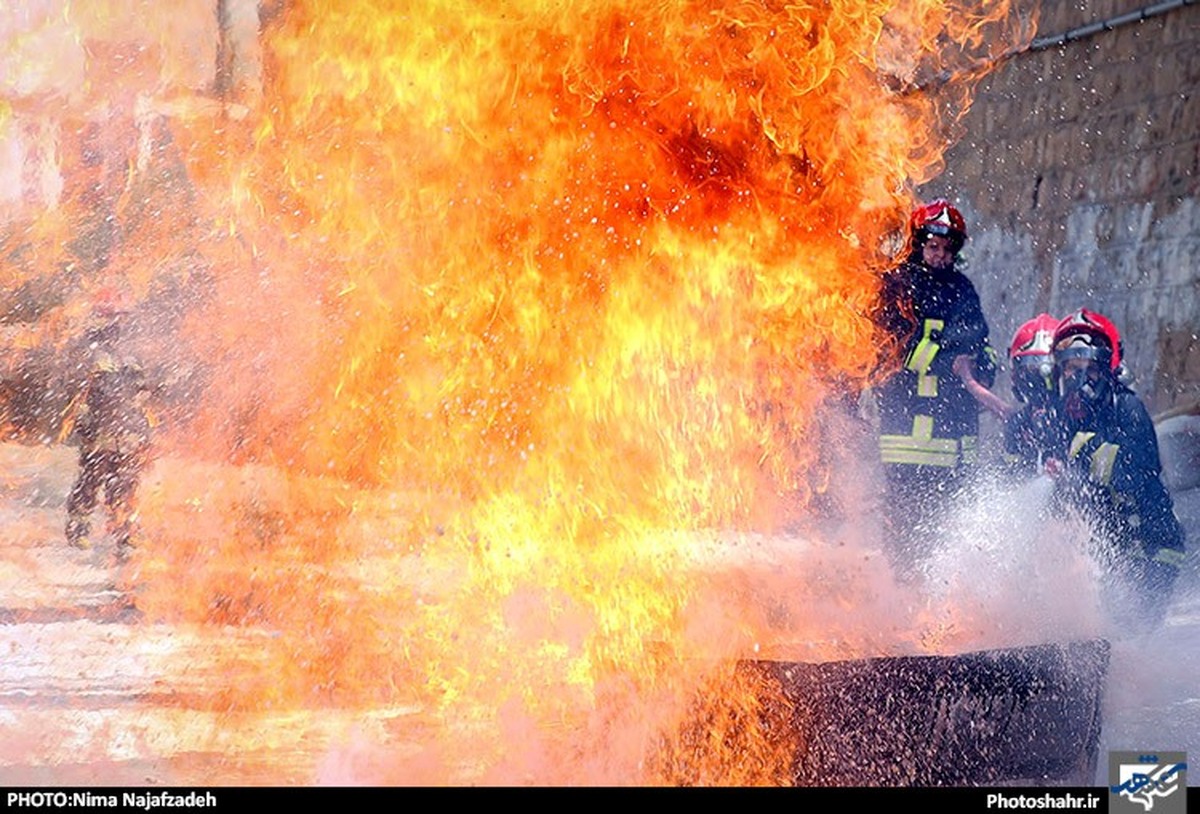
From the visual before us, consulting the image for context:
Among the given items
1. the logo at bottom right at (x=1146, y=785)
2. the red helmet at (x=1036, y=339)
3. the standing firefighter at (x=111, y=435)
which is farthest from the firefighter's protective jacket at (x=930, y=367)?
the standing firefighter at (x=111, y=435)

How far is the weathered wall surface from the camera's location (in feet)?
29.3

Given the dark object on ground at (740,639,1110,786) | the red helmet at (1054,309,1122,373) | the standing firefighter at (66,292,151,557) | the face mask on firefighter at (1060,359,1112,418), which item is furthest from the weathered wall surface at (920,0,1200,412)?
the standing firefighter at (66,292,151,557)

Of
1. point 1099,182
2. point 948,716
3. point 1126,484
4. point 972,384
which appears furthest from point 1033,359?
point 948,716

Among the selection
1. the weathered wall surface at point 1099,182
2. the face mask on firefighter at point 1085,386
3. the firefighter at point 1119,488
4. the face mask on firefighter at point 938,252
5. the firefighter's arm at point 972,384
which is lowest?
the firefighter at point 1119,488

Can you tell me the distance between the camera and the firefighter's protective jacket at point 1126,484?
591 cm

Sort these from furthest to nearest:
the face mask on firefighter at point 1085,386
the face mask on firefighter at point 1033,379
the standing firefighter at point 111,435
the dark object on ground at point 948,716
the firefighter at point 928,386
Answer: the standing firefighter at point 111,435, the face mask on firefighter at point 1033,379, the firefighter at point 928,386, the face mask on firefighter at point 1085,386, the dark object on ground at point 948,716

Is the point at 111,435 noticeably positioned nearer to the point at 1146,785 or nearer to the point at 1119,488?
the point at 1119,488

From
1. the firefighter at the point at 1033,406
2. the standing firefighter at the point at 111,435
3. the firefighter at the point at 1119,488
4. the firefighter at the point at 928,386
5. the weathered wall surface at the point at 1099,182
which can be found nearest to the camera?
the firefighter at the point at 1119,488

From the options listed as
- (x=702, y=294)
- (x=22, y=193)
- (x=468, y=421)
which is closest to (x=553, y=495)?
(x=468, y=421)

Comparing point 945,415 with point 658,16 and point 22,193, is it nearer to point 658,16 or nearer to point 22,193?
point 658,16

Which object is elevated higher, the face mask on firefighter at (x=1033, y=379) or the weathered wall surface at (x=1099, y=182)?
the weathered wall surface at (x=1099, y=182)

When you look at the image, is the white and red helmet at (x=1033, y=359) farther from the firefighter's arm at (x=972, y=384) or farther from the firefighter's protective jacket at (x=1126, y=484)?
the firefighter's protective jacket at (x=1126, y=484)

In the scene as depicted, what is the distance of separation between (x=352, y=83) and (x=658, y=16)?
4.34ft

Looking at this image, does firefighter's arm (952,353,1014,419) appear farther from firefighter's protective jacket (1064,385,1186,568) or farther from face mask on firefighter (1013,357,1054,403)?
firefighter's protective jacket (1064,385,1186,568)
